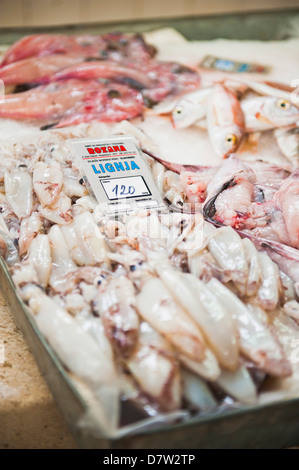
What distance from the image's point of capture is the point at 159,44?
3.62 metres

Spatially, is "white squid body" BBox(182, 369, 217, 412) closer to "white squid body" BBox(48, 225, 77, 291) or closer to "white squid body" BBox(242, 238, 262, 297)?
"white squid body" BBox(242, 238, 262, 297)

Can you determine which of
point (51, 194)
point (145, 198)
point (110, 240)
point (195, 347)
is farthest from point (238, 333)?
point (51, 194)

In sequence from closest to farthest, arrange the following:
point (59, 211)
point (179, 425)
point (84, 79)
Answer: point (179, 425) < point (59, 211) < point (84, 79)

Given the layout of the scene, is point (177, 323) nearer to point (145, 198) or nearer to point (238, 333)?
point (238, 333)

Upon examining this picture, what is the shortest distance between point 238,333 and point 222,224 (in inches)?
21.5

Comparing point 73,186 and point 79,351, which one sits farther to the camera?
point 73,186

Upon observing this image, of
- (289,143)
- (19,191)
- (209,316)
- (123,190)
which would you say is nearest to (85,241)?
(123,190)

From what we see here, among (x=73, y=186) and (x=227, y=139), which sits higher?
(x=73, y=186)

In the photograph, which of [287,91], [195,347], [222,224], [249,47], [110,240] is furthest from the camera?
[249,47]

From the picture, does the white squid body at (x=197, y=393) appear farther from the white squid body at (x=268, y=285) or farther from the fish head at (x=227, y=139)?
the fish head at (x=227, y=139)

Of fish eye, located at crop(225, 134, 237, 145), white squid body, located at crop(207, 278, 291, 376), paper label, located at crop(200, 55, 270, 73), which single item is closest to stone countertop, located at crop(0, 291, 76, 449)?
white squid body, located at crop(207, 278, 291, 376)

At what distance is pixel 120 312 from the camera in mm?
1437

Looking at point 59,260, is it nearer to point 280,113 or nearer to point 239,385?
point 239,385

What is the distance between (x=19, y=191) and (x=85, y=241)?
→ 16.7 inches
